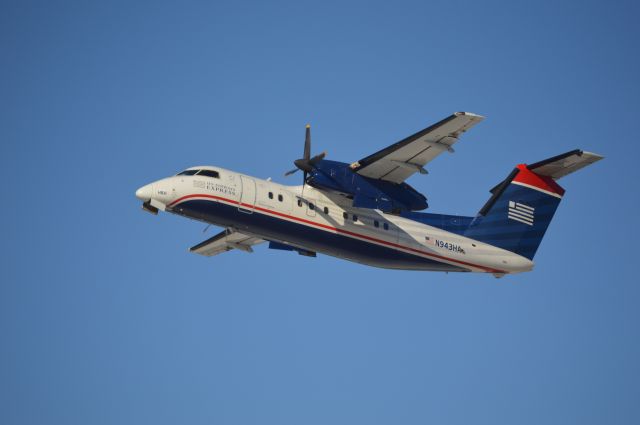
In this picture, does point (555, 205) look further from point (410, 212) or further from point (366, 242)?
point (366, 242)

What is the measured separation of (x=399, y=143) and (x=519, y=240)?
5.66m

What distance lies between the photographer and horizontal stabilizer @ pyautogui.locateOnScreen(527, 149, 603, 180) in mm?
21266

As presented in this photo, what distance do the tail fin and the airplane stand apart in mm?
30

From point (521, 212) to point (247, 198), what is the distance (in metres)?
8.62

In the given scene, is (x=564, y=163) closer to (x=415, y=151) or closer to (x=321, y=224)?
(x=415, y=151)

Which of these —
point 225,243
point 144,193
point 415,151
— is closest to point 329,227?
point 415,151

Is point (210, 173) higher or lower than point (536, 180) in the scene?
lower

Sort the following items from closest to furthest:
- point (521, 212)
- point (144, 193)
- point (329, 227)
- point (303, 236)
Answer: point (144, 193) → point (303, 236) → point (329, 227) → point (521, 212)

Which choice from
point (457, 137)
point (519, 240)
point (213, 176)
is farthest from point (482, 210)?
point (213, 176)

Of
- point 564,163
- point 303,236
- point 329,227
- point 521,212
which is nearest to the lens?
point 303,236

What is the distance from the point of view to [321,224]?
20844 millimetres

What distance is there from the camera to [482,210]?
23344 mm

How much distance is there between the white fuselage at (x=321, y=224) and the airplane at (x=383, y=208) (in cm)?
3

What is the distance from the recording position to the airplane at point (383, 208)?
20.0 m
